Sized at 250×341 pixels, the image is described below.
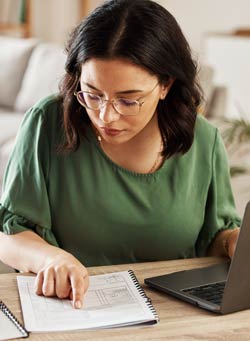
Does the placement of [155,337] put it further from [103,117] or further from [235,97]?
[235,97]

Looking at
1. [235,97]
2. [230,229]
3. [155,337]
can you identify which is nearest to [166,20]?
[230,229]

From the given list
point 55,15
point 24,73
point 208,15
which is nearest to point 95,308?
point 24,73

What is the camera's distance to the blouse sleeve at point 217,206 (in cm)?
167

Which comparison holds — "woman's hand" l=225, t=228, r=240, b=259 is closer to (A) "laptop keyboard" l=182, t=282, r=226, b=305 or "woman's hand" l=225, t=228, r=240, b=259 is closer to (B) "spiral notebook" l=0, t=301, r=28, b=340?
(A) "laptop keyboard" l=182, t=282, r=226, b=305

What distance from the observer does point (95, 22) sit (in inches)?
56.8

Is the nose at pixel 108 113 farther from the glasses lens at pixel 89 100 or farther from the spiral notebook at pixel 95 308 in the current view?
the spiral notebook at pixel 95 308

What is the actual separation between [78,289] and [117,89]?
15.5 inches

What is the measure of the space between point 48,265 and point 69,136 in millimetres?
340

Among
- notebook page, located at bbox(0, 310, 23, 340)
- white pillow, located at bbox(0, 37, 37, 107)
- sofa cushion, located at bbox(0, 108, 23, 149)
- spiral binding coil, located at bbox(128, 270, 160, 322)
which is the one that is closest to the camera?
notebook page, located at bbox(0, 310, 23, 340)

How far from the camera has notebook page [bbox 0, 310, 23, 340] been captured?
1129mm

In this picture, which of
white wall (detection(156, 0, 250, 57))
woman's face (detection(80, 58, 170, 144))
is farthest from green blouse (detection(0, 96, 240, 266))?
white wall (detection(156, 0, 250, 57))

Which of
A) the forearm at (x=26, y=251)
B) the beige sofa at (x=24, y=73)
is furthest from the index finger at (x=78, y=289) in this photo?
the beige sofa at (x=24, y=73)

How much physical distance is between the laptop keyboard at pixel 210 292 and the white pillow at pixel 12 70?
3.59 metres

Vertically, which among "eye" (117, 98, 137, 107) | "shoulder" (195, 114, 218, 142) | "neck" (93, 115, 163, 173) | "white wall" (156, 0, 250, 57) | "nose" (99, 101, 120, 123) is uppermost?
"eye" (117, 98, 137, 107)
